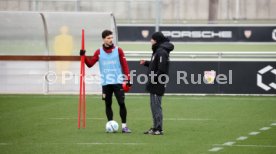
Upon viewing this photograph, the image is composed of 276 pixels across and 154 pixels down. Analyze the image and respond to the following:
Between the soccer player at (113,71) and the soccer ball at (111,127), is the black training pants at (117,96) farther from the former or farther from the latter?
the soccer ball at (111,127)

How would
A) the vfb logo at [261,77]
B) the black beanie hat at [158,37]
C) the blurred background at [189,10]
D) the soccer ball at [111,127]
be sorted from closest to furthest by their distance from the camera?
the black beanie hat at [158,37] < the soccer ball at [111,127] < the vfb logo at [261,77] < the blurred background at [189,10]

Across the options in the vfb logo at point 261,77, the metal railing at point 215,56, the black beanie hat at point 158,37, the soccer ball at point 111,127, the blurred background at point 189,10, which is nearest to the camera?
the black beanie hat at point 158,37

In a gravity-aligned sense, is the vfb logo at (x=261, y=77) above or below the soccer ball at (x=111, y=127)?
above

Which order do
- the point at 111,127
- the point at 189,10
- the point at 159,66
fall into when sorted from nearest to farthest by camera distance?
the point at 159,66
the point at 111,127
the point at 189,10

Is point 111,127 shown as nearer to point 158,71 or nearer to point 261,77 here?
point 158,71

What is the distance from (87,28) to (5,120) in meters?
7.24

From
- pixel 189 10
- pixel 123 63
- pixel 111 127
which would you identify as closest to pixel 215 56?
pixel 123 63

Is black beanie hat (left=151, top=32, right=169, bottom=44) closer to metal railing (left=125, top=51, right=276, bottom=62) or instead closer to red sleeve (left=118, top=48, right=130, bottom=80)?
red sleeve (left=118, top=48, right=130, bottom=80)

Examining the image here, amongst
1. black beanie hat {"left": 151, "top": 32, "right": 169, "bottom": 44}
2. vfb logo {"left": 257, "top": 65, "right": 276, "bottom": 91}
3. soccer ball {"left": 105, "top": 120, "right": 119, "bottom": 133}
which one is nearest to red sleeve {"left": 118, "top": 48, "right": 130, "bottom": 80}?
black beanie hat {"left": 151, "top": 32, "right": 169, "bottom": 44}

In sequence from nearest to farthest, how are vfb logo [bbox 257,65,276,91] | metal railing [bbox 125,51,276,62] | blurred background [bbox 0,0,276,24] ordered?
vfb logo [bbox 257,65,276,91] < metal railing [bbox 125,51,276,62] < blurred background [bbox 0,0,276,24]

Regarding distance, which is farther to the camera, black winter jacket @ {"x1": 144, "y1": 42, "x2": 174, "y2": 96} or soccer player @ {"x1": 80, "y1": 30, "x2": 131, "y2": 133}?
soccer player @ {"x1": 80, "y1": 30, "x2": 131, "y2": 133}

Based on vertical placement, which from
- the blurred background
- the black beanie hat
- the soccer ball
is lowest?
the soccer ball

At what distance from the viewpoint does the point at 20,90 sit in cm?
2497

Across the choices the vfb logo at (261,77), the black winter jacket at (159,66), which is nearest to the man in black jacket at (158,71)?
the black winter jacket at (159,66)
